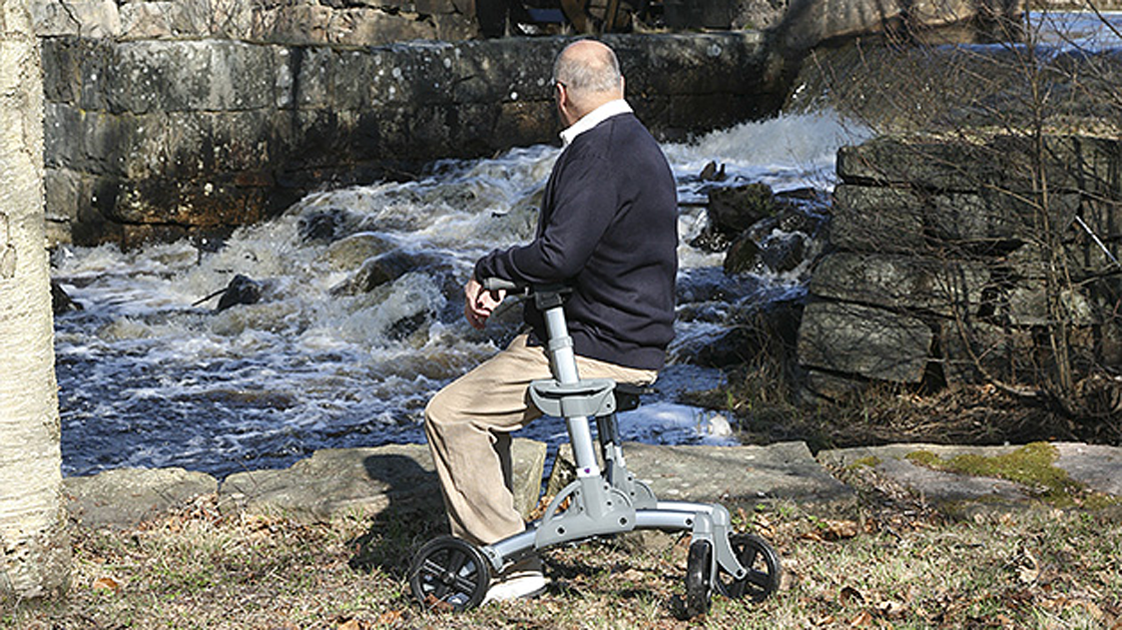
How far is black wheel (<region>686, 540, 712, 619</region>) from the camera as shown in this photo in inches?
142

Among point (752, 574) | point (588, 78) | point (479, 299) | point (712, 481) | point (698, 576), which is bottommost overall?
point (712, 481)

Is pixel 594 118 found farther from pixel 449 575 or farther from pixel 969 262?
pixel 969 262

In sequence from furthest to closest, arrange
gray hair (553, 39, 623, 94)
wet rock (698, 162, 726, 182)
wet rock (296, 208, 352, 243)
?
1. wet rock (698, 162, 726, 182)
2. wet rock (296, 208, 352, 243)
3. gray hair (553, 39, 623, 94)

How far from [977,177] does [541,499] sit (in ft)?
10.4

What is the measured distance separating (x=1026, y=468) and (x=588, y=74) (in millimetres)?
2495

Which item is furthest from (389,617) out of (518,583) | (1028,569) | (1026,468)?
(1026,468)

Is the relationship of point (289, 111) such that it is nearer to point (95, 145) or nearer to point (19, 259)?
point (95, 145)

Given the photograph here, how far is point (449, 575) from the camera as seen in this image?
12.8 feet

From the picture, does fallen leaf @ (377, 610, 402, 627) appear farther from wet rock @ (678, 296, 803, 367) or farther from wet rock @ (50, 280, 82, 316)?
wet rock @ (50, 280, 82, 316)

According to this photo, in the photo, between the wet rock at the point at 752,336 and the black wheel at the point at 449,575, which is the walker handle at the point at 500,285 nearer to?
the black wheel at the point at 449,575

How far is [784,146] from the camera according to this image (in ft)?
43.0

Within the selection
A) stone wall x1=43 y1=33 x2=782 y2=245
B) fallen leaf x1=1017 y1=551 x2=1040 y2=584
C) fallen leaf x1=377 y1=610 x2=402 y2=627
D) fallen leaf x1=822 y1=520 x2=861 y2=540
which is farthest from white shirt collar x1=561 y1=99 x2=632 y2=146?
stone wall x1=43 y1=33 x2=782 y2=245

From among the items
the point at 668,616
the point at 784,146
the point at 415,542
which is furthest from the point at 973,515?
the point at 784,146

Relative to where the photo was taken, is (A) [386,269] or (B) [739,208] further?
(A) [386,269]
